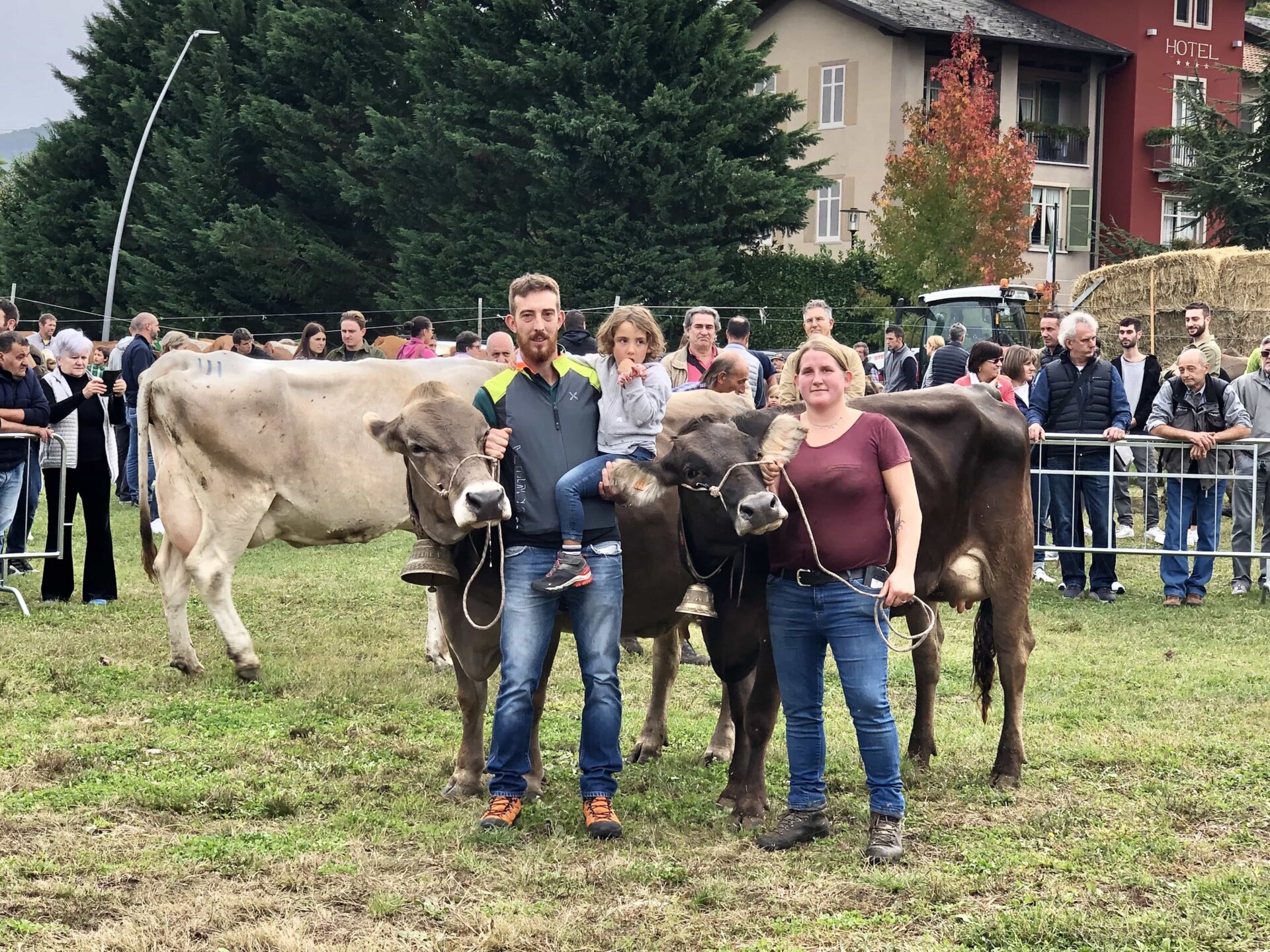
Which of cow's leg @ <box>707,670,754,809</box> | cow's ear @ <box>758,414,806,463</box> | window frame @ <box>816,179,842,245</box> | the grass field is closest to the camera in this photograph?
the grass field

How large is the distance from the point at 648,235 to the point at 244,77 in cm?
1399

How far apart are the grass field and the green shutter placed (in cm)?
3728

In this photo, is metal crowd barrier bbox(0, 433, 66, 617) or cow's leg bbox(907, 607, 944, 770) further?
metal crowd barrier bbox(0, 433, 66, 617)

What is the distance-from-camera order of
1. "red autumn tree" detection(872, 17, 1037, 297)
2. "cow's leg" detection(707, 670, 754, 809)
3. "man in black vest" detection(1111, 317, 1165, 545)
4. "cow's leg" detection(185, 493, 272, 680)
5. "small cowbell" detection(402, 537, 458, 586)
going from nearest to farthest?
"small cowbell" detection(402, 537, 458, 586) < "cow's leg" detection(707, 670, 754, 809) < "cow's leg" detection(185, 493, 272, 680) < "man in black vest" detection(1111, 317, 1165, 545) < "red autumn tree" detection(872, 17, 1037, 297)

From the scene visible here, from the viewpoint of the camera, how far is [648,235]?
30531mm

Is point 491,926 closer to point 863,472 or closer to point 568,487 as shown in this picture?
point 568,487

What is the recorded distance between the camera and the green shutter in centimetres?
4378

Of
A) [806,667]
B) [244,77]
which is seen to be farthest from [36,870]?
[244,77]

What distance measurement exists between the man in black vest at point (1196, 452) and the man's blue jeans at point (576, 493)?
752cm

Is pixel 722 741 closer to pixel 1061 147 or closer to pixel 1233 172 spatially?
pixel 1233 172

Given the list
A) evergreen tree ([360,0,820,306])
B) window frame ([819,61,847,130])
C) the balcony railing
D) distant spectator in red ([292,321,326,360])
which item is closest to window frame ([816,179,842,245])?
window frame ([819,61,847,130])

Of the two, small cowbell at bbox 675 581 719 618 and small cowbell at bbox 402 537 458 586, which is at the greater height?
small cowbell at bbox 402 537 458 586

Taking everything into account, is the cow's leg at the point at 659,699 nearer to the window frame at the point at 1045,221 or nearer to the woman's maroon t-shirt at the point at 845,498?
the woman's maroon t-shirt at the point at 845,498

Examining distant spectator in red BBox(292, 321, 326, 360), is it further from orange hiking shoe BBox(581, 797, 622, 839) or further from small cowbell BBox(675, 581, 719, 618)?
orange hiking shoe BBox(581, 797, 622, 839)
